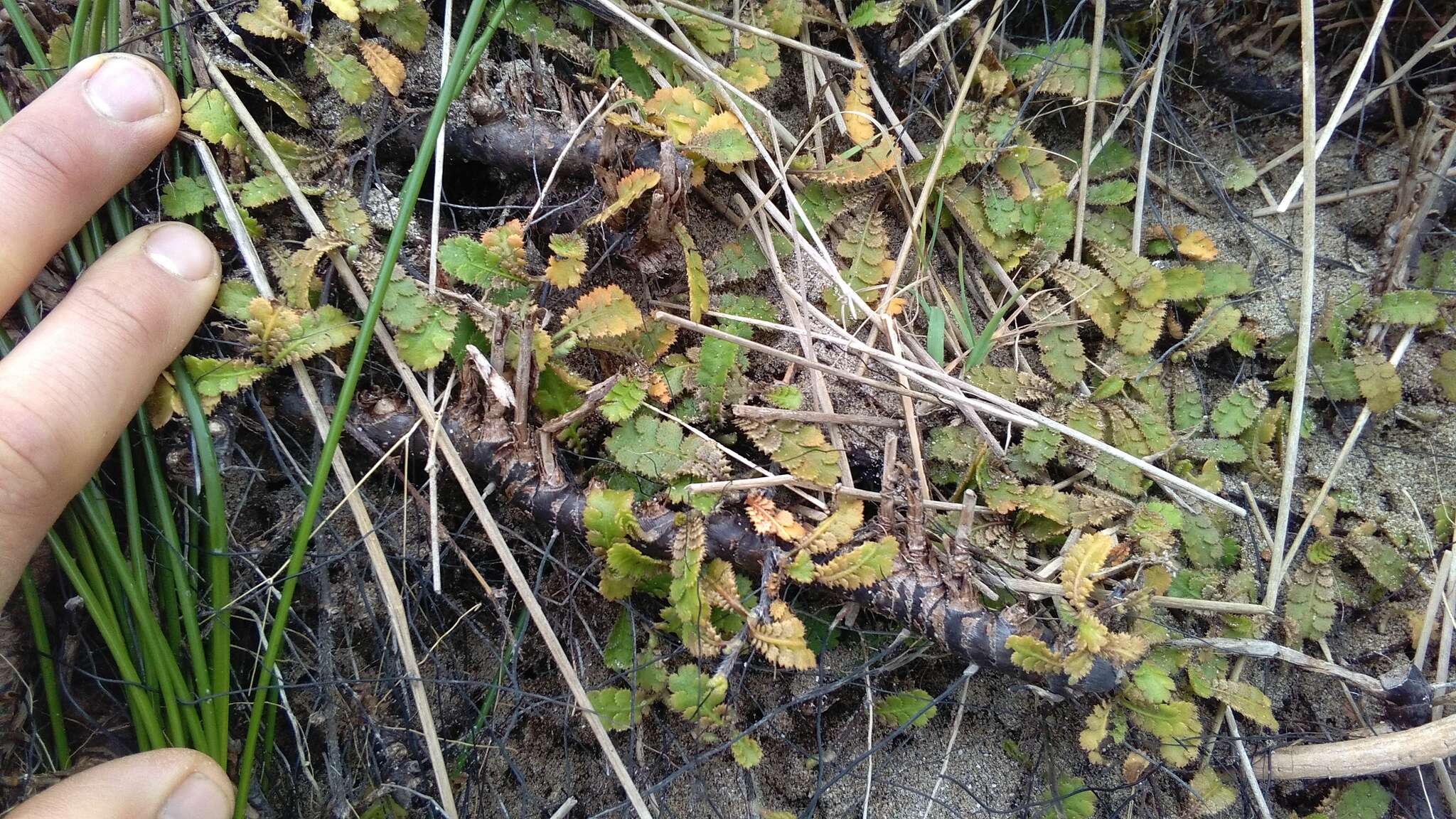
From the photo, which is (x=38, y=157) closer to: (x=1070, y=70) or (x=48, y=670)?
(x=48, y=670)

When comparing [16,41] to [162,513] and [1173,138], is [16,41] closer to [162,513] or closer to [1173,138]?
[162,513]

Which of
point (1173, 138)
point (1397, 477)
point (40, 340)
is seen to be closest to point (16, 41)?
point (40, 340)

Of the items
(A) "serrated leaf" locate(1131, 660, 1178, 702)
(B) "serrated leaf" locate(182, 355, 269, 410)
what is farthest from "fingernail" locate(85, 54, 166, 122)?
(A) "serrated leaf" locate(1131, 660, 1178, 702)

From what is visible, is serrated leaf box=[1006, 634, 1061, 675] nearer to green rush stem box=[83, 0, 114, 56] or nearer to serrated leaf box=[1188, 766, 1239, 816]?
serrated leaf box=[1188, 766, 1239, 816]

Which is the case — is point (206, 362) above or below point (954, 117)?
below

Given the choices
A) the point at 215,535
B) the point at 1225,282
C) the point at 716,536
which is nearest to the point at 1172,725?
the point at 716,536

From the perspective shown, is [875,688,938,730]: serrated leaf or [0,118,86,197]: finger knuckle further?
[875,688,938,730]: serrated leaf
